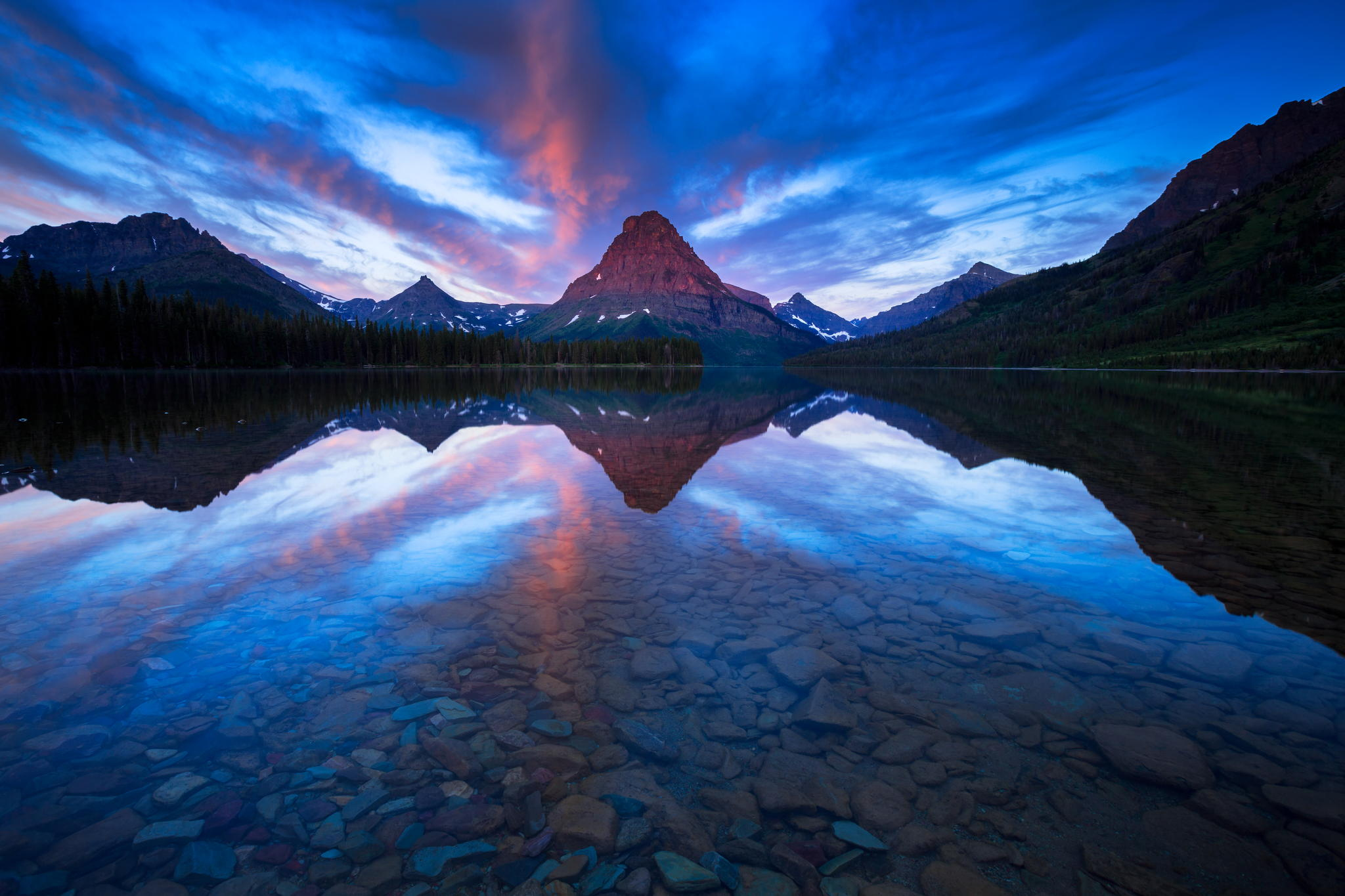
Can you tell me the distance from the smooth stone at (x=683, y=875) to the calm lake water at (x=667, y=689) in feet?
0.11

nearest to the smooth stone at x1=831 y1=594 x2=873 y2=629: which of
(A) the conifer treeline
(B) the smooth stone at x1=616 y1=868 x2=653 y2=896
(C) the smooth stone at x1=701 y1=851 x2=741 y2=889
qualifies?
(C) the smooth stone at x1=701 y1=851 x2=741 y2=889

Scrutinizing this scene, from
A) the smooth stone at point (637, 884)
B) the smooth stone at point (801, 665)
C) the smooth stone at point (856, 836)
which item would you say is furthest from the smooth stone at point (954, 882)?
the smooth stone at point (801, 665)

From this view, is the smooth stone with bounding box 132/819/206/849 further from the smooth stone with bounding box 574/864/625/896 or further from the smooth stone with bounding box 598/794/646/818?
the smooth stone with bounding box 598/794/646/818

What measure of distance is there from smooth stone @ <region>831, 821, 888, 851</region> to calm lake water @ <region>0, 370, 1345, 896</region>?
0.14 feet

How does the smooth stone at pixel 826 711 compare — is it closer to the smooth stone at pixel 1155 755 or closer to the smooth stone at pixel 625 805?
the smooth stone at pixel 625 805

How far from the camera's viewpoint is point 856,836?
5.73 meters

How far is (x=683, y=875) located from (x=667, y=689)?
10.3ft

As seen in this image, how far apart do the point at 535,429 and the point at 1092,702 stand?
36204 mm

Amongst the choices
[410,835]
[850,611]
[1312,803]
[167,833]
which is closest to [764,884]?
[410,835]

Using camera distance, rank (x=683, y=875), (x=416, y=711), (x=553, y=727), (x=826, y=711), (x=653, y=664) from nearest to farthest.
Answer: (x=683, y=875) → (x=553, y=727) → (x=416, y=711) → (x=826, y=711) → (x=653, y=664)

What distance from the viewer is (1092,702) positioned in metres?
7.91

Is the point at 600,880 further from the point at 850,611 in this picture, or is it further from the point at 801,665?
the point at 850,611

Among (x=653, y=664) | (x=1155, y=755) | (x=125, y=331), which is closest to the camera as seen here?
(x=1155, y=755)

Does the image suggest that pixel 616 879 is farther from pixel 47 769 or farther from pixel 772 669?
pixel 47 769
